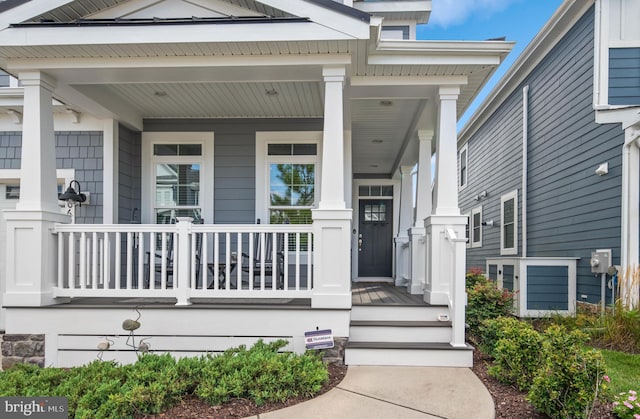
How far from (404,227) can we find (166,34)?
545cm

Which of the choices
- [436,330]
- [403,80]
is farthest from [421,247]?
[403,80]

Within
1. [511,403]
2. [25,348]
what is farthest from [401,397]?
[25,348]

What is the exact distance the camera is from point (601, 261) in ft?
19.1

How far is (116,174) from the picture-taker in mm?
6113

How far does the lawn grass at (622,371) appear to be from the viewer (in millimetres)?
3367

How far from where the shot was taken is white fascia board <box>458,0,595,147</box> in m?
6.64

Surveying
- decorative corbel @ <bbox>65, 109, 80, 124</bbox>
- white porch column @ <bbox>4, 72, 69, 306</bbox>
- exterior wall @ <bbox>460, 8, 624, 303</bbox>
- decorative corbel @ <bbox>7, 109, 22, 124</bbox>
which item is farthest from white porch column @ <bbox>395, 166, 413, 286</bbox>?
decorative corbel @ <bbox>7, 109, 22, 124</bbox>

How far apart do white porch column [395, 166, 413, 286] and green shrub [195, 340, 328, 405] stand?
12.9 ft

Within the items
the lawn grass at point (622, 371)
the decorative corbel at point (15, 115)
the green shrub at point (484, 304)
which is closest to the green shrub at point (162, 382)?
the green shrub at point (484, 304)

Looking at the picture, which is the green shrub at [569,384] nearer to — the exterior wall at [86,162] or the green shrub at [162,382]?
the green shrub at [162,382]

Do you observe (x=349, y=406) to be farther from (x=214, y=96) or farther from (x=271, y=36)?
(x=214, y=96)

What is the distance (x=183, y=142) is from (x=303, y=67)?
2.73 metres

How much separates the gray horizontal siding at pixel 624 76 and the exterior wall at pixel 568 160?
0.95 feet

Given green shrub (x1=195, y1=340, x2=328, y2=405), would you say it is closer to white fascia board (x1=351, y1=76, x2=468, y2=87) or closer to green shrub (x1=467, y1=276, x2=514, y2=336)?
green shrub (x1=467, y1=276, x2=514, y2=336)
